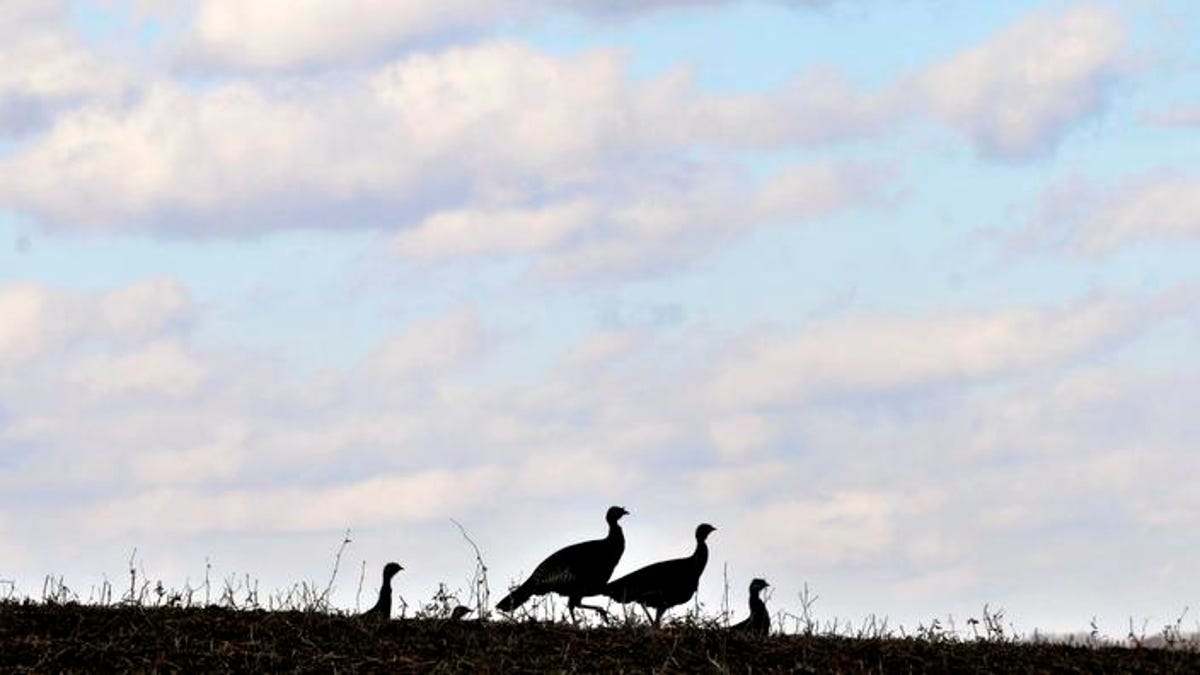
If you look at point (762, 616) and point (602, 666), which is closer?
point (602, 666)

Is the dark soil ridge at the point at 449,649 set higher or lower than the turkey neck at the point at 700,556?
lower

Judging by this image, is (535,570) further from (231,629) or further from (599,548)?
(231,629)

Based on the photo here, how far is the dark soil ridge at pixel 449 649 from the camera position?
1515 centimetres

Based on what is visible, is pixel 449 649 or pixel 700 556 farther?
pixel 700 556

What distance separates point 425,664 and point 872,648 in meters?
4.06

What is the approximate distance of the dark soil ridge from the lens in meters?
15.1

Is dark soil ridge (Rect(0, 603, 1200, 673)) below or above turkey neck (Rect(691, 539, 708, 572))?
below

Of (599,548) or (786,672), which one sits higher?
(599,548)

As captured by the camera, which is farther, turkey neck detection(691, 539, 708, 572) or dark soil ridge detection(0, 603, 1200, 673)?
turkey neck detection(691, 539, 708, 572)

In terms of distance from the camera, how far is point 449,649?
52.1 feet

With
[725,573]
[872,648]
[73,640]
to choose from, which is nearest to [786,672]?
[872,648]

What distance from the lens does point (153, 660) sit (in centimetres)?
1516

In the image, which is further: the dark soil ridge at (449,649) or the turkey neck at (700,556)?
the turkey neck at (700,556)

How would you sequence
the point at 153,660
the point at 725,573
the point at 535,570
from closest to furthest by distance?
the point at 153,660, the point at 725,573, the point at 535,570
